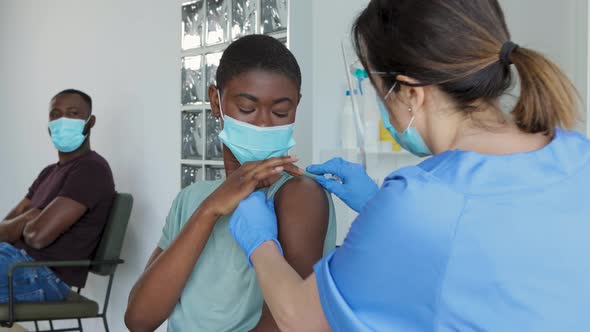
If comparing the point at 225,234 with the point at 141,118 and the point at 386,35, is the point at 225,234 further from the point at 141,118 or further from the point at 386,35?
the point at 141,118

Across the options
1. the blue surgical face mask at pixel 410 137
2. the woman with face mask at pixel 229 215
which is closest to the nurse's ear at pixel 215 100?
the woman with face mask at pixel 229 215

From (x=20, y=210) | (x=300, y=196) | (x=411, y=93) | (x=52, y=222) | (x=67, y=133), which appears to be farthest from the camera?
(x=20, y=210)

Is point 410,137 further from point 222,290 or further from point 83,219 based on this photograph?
point 83,219

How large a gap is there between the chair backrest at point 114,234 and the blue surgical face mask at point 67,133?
0.37m

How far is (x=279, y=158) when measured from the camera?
122cm

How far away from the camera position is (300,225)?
3.86 feet

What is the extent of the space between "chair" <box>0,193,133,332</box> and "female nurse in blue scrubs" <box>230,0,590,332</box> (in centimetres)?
202

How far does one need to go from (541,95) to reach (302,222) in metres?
0.46

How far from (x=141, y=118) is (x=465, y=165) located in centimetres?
265

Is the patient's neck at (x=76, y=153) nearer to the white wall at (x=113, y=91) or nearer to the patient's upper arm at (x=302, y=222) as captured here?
the white wall at (x=113, y=91)

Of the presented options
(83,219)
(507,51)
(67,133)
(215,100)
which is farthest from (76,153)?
(507,51)

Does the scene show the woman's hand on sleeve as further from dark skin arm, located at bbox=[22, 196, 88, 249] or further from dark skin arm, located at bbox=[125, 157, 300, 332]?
dark skin arm, located at bbox=[22, 196, 88, 249]

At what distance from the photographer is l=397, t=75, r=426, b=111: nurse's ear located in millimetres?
917

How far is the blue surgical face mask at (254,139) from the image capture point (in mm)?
1287
